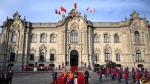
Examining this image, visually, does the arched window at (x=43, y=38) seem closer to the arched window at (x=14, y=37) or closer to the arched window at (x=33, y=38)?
the arched window at (x=33, y=38)

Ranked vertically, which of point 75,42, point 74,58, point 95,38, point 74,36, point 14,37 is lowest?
point 74,58

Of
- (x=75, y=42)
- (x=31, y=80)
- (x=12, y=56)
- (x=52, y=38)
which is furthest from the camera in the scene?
(x=52, y=38)

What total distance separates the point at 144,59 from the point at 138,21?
31.4 feet

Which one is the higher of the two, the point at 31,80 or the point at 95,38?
the point at 95,38

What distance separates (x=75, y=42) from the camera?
53.4 metres

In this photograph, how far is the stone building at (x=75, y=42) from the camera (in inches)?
2062

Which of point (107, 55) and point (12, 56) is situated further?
point (12, 56)

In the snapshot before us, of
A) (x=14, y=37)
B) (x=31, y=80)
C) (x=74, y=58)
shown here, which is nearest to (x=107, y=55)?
(x=74, y=58)

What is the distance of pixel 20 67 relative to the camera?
52000 mm

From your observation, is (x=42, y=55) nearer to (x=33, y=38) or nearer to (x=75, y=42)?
(x=33, y=38)

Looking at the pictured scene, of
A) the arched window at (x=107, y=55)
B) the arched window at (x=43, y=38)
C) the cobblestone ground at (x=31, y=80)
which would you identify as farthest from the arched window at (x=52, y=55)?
the cobblestone ground at (x=31, y=80)

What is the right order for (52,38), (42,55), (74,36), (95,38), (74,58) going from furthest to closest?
(52,38), (95,38), (42,55), (74,36), (74,58)

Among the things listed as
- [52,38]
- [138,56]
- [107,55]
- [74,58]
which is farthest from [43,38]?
[138,56]

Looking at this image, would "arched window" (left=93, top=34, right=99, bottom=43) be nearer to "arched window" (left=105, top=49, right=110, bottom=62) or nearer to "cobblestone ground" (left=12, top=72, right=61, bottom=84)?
"arched window" (left=105, top=49, right=110, bottom=62)
